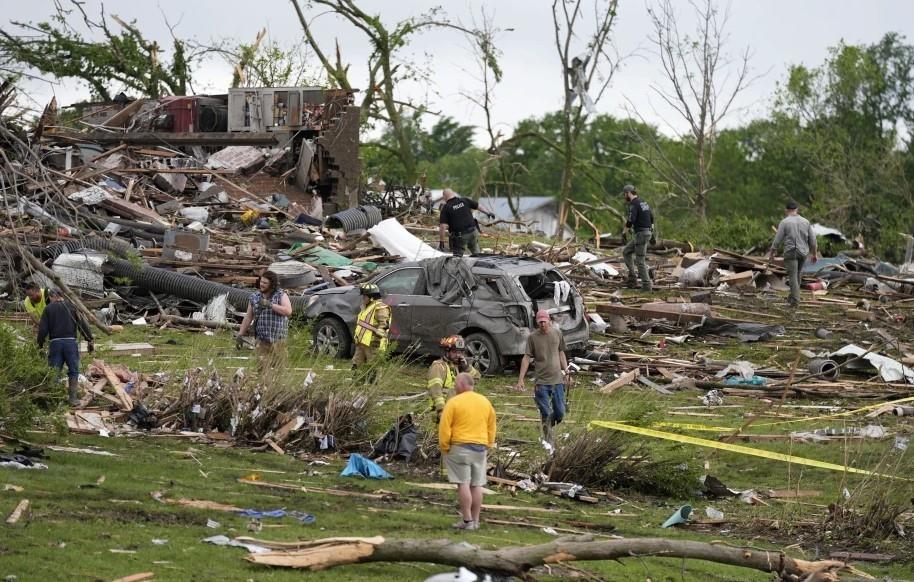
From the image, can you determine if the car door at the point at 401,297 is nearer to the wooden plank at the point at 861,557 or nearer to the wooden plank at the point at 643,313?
the wooden plank at the point at 643,313

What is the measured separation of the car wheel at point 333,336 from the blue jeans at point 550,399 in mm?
6462

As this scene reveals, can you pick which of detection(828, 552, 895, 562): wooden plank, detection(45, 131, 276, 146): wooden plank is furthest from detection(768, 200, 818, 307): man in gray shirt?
detection(45, 131, 276, 146): wooden plank

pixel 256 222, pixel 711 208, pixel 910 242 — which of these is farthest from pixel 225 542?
pixel 711 208

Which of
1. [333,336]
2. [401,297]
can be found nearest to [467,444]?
[401,297]

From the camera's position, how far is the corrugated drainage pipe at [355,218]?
33.0 m

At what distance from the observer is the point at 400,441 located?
584 inches

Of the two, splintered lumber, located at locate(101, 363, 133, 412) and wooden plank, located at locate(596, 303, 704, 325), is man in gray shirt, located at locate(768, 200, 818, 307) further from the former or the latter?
splintered lumber, located at locate(101, 363, 133, 412)

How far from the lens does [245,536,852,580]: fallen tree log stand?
9391mm

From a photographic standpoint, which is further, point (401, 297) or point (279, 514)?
point (401, 297)

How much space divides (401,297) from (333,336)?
125cm

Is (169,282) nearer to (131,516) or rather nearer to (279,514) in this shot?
(279,514)

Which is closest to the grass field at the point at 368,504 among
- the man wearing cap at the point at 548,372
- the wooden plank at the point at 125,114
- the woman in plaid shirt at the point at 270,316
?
the man wearing cap at the point at 548,372

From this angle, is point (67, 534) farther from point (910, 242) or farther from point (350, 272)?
point (910, 242)

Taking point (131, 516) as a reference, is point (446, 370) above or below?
above
